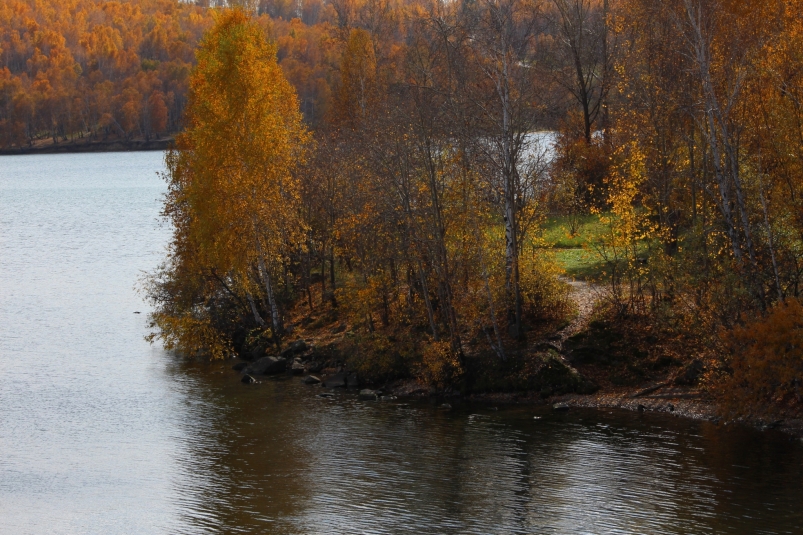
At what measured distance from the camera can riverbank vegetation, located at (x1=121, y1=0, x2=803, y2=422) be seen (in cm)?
2934

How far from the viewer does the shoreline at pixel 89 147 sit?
180 m

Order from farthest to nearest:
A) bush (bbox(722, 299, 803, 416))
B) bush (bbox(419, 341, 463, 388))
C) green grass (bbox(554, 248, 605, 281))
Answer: green grass (bbox(554, 248, 605, 281)), bush (bbox(419, 341, 463, 388)), bush (bbox(722, 299, 803, 416))

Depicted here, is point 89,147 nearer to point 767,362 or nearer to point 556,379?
point 556,379

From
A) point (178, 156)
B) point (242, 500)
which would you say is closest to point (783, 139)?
point (242, 500)

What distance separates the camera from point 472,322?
116ft

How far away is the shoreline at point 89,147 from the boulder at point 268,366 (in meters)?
147

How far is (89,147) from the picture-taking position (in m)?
183

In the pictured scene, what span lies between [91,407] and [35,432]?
2.87 m

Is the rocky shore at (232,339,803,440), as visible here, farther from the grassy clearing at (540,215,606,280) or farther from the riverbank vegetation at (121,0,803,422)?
the grassy clearing at (540,215,606,280)

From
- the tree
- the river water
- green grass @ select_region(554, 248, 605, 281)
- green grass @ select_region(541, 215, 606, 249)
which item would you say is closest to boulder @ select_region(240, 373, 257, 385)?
the river water

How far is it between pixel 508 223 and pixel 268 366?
1178 centimetres

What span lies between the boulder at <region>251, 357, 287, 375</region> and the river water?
4.21 ft

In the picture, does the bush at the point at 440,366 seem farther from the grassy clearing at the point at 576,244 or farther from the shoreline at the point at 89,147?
the shoreline at the point at 89,147

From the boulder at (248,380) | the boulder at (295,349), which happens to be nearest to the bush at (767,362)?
the boulder at (248,380)
